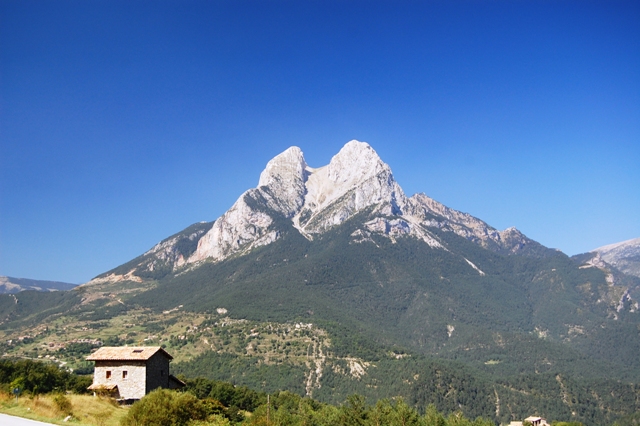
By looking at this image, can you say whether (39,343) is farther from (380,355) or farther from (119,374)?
(119,374)

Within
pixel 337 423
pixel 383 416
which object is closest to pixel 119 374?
pixel 337 423

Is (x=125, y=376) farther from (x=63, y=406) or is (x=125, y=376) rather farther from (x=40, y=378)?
(x=40, y=378)

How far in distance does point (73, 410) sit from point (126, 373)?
12.0m

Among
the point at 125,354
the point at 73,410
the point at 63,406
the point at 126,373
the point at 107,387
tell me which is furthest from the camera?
the point at 125,354

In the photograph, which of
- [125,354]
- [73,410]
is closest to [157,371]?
[125,354]

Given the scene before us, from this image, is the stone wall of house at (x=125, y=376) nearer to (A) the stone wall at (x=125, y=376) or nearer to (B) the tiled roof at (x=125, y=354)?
(A) the stone wall at (x=125, y=376)

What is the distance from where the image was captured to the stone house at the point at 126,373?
41.5 metres

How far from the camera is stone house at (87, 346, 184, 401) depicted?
4147 cm

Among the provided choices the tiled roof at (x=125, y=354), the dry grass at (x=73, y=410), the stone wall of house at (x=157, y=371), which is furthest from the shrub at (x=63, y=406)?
the stone wall of house at (x=157, y=371)

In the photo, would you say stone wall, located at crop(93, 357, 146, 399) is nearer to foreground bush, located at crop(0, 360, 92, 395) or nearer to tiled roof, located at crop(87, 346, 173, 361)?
tiled roof, located at crop(87, 346, 173, 361)

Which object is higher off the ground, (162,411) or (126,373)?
(162,411)

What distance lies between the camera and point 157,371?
43844 millimetres

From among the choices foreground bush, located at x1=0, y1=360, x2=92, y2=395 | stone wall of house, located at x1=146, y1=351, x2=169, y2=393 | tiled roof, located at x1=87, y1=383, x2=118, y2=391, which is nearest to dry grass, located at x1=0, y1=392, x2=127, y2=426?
tiled roof, located at x1=87, y1=383, x2=118, y2=391

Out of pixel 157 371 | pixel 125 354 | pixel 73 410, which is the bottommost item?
pixel 73 410
